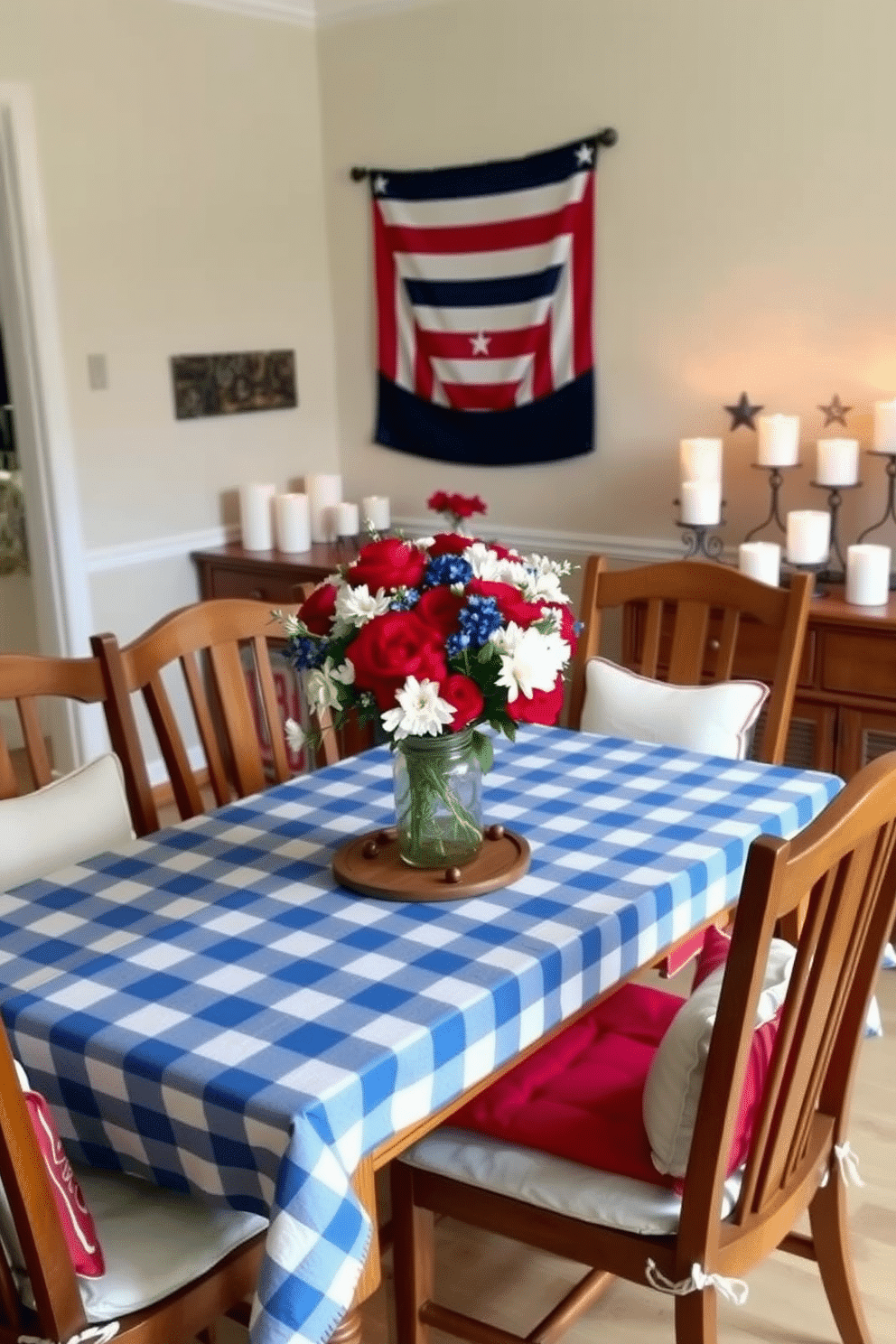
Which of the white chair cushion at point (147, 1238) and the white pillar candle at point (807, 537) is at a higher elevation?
the white pillar candle at point (807, 537)

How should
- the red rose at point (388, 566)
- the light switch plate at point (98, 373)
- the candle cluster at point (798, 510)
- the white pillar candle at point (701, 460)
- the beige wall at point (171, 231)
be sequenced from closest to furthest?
the red rose at point (388, 566), the candle cluster at point (798, 510), the white pillar candle at point (701, 460), the beige wall at point (171, 231), the light switch plate at point (98, 373)

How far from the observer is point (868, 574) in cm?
324

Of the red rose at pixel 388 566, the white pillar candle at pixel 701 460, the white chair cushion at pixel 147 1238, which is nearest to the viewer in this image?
the white chair cushion at pixel 147 1238

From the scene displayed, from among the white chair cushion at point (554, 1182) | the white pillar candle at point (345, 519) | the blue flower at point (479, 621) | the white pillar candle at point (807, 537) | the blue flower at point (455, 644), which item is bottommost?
the white chair cushion at point (554, 1182)

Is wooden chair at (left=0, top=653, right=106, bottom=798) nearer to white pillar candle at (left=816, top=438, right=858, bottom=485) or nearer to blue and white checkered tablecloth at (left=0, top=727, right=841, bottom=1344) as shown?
blue and white checkered tablecloth at (left=0, top=727, right=841, bottom=1344)

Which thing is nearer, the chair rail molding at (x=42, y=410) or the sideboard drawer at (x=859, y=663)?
the sideboard drawer at (x=859, y=663)

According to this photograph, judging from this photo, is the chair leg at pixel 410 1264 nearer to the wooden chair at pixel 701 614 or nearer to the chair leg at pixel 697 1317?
the chair leg at pixel 697 1317

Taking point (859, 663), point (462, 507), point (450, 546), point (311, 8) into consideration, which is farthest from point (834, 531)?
point (311, 8)

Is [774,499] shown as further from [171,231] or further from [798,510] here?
[171,231]

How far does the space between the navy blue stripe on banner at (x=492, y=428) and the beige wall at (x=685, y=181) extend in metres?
0.05

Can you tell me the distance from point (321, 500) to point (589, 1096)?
9.95 feet

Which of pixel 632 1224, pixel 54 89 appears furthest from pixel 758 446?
pixel 632 1224

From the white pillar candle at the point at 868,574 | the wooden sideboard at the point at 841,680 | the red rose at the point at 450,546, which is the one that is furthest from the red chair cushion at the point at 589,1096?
the white pillar candle at the point at 868,574

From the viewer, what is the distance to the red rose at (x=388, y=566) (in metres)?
1.76
